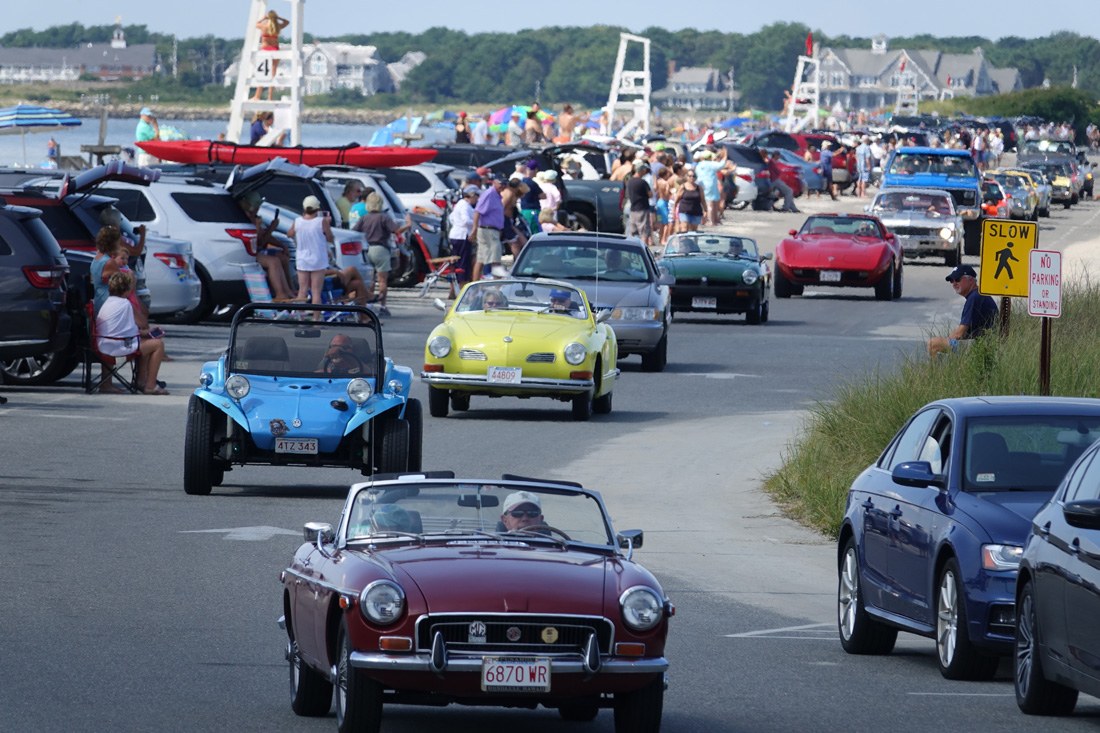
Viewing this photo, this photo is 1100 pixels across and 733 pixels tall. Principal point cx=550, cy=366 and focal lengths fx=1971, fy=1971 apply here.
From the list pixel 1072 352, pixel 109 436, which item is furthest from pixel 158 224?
pixel 1072 352

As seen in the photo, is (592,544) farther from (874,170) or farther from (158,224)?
(874,170)

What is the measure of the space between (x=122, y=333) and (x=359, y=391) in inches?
257

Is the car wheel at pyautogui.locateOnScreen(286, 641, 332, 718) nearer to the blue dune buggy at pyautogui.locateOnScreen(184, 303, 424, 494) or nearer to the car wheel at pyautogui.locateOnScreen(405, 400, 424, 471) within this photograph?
the blue dune buggy at pyautogui.locateOnScreen(184, 303, 424, 494)

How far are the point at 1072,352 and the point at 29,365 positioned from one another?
1114 cm

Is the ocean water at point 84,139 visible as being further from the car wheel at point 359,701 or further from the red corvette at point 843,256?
the car wheel at point 359,701

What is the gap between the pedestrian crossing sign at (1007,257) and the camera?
16.4 metres

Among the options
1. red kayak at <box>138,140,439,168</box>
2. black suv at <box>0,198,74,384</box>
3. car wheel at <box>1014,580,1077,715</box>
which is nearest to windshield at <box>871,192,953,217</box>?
red kayak at <box>138,140,439,168</box>

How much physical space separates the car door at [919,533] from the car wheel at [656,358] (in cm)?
1500

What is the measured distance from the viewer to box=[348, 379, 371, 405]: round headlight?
14797 millimetres

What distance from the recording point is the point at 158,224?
26766 millimetres

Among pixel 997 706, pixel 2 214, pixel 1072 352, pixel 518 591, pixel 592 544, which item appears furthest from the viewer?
pixel 2 214

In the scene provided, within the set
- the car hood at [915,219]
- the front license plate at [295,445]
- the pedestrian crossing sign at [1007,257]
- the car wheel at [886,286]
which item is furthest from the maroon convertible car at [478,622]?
the car hood at [915,219]

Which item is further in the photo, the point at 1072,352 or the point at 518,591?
the point at 1072,352

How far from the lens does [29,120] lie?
4809cm
